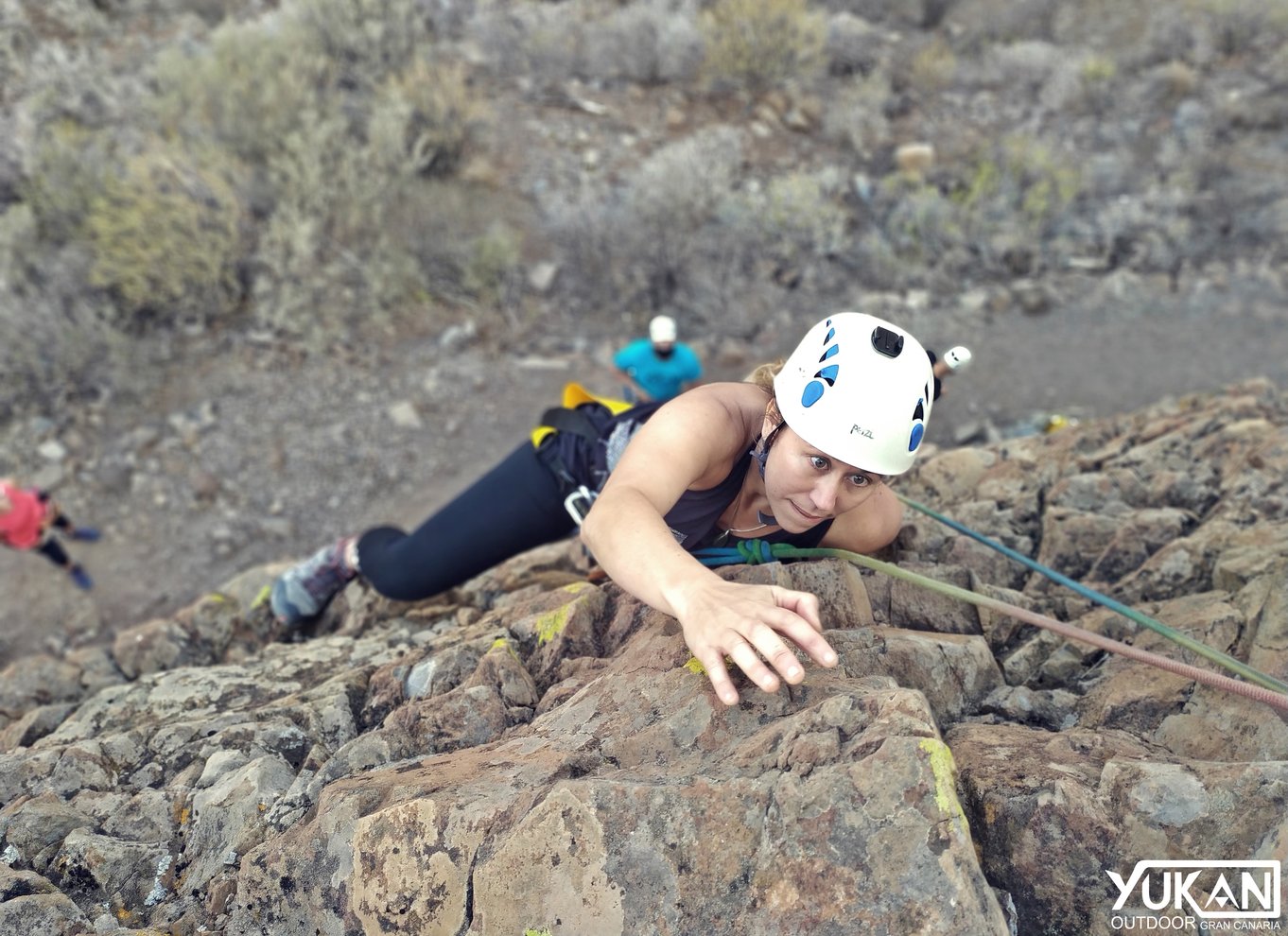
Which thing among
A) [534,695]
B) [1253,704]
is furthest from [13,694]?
[1253,704]

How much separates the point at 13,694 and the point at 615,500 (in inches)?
128

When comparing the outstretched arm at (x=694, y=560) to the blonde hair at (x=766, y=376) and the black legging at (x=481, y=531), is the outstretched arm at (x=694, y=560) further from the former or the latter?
the black legging at (x=481, y=531)

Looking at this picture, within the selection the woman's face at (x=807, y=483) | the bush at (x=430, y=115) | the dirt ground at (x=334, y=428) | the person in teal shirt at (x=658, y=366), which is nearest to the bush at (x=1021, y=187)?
the dirt ground at (x=334, y=428)

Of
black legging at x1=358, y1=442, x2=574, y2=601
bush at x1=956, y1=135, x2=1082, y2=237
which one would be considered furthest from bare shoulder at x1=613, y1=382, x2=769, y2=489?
bush at x1=956, y1=135, x2=1082, y2=237

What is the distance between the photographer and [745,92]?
33.3ft

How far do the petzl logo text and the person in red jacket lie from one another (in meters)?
6.40

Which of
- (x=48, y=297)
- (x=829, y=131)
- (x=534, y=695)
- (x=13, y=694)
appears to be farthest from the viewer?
(x=829, y=131)

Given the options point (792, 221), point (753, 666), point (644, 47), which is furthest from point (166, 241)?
point (753, 666)

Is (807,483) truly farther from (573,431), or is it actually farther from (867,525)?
(573,431)

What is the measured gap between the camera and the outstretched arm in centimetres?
164

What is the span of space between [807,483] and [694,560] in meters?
0.45

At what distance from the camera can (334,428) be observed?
6.88 m

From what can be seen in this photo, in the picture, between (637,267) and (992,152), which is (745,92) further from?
(637,267)

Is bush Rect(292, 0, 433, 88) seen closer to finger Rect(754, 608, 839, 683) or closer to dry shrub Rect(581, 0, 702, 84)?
dry shrub Rect(581, 0, 702, 84)
